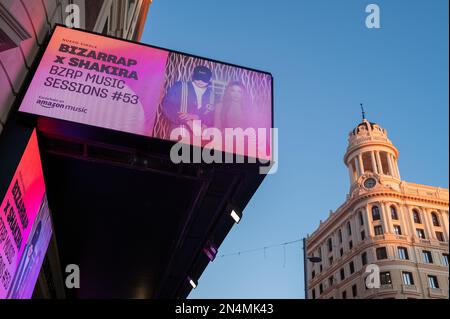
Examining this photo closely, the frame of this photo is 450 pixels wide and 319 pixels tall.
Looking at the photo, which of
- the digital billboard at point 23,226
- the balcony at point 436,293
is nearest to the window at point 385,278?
the balcony at point 436,293

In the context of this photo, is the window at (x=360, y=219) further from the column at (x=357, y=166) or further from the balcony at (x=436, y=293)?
the balcony at (x=436, y=293)

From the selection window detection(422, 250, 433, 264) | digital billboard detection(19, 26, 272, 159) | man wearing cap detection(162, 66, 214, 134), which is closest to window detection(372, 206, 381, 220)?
window detection(422, 250, 433, 264)

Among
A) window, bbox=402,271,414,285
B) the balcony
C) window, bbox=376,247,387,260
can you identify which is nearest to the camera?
the balcony

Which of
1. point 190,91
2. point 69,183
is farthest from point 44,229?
point 190,91

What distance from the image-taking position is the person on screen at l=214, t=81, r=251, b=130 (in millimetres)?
9117

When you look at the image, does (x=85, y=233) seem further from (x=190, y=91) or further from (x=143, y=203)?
(x=190, y=91)

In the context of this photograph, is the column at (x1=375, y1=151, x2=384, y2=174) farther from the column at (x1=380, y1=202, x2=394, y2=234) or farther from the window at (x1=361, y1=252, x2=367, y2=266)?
the window at (x1=361, y1=252, x2=367, y2=266)

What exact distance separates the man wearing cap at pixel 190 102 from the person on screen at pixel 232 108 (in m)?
0.19

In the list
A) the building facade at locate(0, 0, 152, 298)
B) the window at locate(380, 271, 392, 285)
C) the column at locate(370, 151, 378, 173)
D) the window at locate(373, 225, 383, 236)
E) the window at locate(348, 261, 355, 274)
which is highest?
the column at locate(370, 151, 378, 173)

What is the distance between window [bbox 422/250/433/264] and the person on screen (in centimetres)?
6292

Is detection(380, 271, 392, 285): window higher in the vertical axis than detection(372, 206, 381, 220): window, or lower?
lower

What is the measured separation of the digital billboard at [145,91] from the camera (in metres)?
8.16

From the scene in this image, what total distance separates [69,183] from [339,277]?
2532 inches
